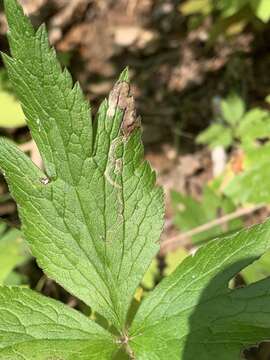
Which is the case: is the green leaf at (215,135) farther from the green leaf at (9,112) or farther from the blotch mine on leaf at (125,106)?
the blotch mine on leaf at (125,106)

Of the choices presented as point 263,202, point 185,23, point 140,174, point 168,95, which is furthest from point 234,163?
point 140,174

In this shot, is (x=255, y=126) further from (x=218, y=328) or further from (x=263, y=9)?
(x=218, y=328)

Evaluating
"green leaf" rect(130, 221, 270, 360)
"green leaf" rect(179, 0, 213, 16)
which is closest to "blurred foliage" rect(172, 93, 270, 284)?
"green leaf" rect(179, 0, 213, 16)

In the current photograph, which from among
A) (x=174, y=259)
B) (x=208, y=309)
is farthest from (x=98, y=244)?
(x=174, y=259)

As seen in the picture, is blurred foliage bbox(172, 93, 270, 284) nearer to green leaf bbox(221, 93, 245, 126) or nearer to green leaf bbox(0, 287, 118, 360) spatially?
green leaf bbox(221, 93, 245, 126)

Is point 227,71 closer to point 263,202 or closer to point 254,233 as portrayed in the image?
point 263,202
